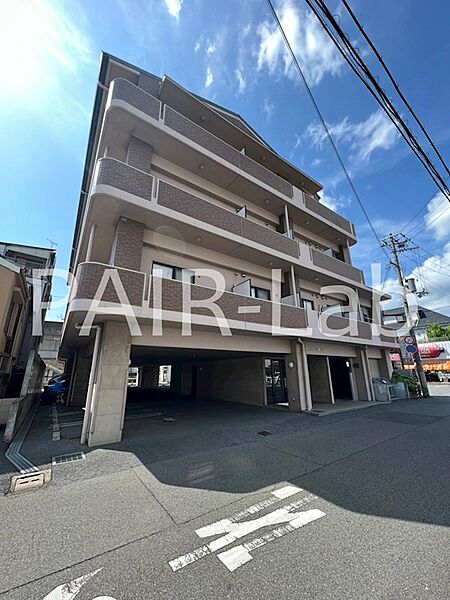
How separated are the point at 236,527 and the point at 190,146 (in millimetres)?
10112

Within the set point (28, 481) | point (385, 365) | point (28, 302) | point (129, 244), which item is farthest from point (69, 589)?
point (385, 365)

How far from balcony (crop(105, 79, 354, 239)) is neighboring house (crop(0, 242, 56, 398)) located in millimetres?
8939

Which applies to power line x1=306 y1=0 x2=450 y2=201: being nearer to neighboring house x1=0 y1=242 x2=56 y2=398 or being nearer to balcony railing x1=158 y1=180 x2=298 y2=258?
balcony railing x1=158 y1=180 x2=298 y2=258

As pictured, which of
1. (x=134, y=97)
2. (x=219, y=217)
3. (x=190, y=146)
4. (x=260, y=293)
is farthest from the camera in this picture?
(x=260, y=293)

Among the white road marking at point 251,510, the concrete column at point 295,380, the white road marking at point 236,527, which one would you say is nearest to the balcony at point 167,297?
the concrete column at point 295,380

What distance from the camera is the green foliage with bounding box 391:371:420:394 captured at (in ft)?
50.8

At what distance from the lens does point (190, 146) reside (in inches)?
353

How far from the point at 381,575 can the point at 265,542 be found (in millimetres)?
1054

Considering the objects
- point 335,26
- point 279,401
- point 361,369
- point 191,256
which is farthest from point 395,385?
point 335,26

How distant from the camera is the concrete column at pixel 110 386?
6.15 m

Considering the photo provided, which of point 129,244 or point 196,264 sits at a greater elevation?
point 196,264

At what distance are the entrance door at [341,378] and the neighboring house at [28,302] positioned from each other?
52.6 ft

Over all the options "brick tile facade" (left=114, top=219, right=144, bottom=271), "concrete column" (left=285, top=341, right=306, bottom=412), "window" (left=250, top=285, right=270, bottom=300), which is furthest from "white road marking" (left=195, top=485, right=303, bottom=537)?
"window" (left=250, top=285, right=270, bottom=300)

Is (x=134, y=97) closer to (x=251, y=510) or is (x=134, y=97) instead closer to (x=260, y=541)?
(x=251, y=510)
